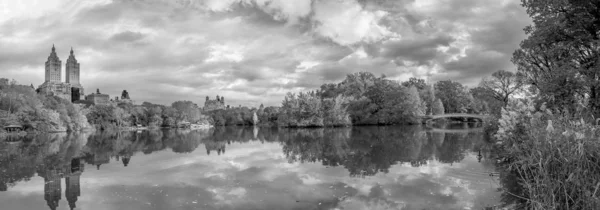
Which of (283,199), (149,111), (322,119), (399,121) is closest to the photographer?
(283,199)

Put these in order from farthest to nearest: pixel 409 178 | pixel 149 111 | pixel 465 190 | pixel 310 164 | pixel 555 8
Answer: pixel 149 111 < pixel 310 164 < pixel 555 8 < pixel 409 178 < pixel 465 190

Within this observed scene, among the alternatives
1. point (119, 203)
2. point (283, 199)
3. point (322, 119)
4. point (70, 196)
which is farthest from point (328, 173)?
point (322, 119)

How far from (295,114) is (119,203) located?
51.1 m

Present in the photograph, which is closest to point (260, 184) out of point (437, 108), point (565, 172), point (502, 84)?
point (565, 172)

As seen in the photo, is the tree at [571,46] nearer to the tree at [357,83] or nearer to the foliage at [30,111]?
→ the tree at [357,83]

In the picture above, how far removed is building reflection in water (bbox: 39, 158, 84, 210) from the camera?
353 inches

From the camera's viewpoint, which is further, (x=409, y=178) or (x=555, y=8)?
(x=555, y=8)

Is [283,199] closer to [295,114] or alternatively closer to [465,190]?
[465,190]

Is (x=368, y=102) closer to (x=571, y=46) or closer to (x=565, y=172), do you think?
(x=571, y=46)

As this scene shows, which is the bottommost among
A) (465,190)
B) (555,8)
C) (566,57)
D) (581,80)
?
(465,190)

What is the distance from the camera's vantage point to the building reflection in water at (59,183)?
8977 mm

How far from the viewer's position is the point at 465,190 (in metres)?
9.31

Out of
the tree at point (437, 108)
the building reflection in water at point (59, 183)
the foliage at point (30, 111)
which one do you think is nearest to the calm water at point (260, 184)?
the building reflection in water at point (59, 183)

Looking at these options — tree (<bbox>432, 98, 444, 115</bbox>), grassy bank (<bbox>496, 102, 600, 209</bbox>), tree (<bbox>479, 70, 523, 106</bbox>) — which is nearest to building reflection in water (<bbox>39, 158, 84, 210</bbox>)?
grassy bank (<bbox>496, 102, 600, 209</bbox>)
